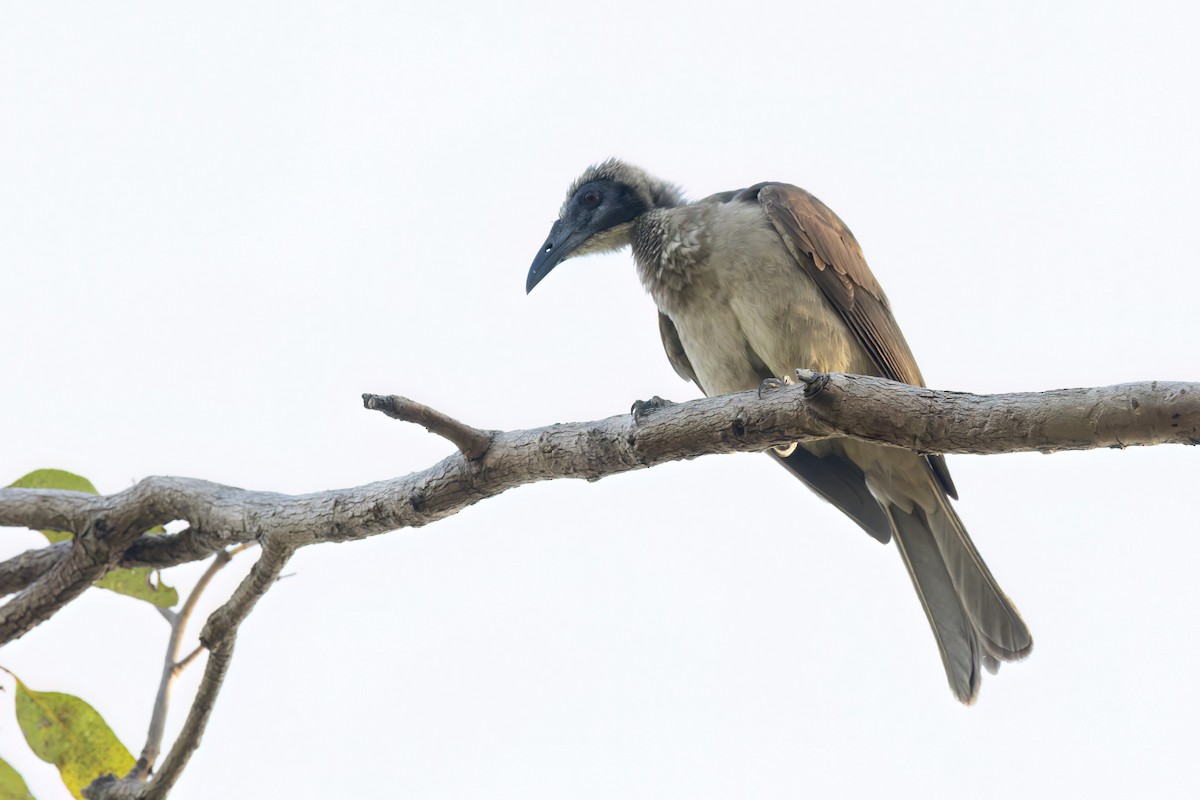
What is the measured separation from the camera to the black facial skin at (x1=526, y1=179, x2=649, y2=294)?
433 centimetres

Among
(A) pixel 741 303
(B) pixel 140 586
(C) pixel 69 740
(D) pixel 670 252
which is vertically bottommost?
(C) pixel 69 740

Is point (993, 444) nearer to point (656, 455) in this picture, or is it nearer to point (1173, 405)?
point (1173, 405)

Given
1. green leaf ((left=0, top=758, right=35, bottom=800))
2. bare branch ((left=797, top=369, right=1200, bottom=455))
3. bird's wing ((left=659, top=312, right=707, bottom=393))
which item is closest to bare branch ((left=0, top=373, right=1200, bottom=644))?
bare branch ((left=797, top=369, right=1200, bottom=455))

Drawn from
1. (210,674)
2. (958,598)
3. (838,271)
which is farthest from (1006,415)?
(210,674)

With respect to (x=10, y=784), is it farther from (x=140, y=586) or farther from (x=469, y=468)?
(x=469, y=468)

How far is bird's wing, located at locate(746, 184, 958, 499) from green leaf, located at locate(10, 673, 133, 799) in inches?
102

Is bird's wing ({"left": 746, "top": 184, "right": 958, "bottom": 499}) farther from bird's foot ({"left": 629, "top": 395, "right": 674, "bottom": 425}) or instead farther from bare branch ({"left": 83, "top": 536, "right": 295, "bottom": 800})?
bare branch ({"left": 83, "top": 536, "right": 295, "bottom": 800})

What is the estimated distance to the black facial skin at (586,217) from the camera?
4331 millimetres

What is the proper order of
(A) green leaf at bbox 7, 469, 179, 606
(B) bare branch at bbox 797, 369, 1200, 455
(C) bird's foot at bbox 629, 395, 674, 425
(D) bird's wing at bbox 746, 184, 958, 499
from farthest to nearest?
(D) bird's wing at bbox 746, 184, 958, 499 → (A) green leaf at bbox 7, 469, 179, 606 → (C) bird's foot at bbox 629, 395, 674, 425 → (B) bare branch at bbox 797, 369, 1200, 455

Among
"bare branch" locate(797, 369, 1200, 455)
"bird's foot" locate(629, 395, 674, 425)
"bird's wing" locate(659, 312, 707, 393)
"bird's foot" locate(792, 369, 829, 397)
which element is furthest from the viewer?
"bird's wing" locate(659, 312, 707, 393)

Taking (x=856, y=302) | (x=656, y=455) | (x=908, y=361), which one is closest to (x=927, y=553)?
(x=908, y=361)

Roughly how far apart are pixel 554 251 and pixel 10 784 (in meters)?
2.63

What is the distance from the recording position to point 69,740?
294cm

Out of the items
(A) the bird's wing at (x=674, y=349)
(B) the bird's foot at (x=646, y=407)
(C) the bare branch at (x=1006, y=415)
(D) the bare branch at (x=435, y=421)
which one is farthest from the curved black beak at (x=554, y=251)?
(C) the bare branch at (x=1006, y=415)
